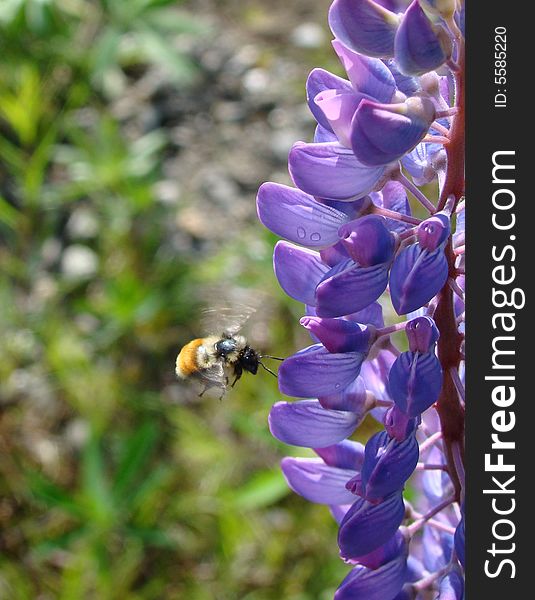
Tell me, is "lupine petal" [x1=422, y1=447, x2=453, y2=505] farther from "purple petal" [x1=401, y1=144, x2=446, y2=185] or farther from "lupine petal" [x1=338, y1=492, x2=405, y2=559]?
"purple petal" [x1=401, y1=144, x2=446, y2=185]

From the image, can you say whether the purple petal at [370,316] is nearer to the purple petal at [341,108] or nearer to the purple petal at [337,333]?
the purple petal at [337,333]

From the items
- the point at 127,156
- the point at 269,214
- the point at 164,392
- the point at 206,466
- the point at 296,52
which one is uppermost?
the point at 296,52

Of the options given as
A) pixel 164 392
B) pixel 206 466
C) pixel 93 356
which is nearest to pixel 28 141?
pixel 93 356

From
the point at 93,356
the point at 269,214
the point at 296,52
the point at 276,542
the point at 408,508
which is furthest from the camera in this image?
the point at 296,52

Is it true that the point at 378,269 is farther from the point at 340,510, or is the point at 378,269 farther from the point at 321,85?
the point at 340,510

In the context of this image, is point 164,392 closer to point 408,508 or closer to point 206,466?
point 206,466

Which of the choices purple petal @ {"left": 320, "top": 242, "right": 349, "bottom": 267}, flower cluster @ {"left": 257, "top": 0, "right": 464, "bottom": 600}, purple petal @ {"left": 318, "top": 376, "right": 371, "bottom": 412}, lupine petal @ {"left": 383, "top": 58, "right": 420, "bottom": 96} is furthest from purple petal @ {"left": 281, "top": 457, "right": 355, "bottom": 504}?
lupine petal @ {"left": 383, "top": 58, "right": 420, "bottom": 96}
